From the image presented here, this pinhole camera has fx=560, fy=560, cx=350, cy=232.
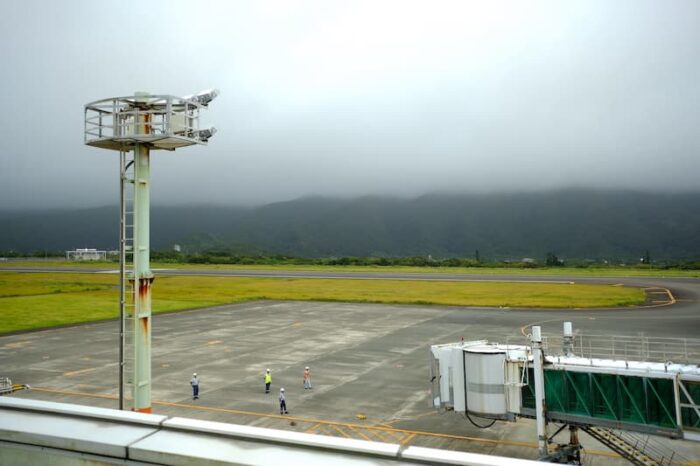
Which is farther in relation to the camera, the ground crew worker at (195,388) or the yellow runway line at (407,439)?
the ground crew worker at (195,388)

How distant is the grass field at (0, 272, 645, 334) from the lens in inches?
3012

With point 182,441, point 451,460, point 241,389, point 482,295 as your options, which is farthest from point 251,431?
point 482,295

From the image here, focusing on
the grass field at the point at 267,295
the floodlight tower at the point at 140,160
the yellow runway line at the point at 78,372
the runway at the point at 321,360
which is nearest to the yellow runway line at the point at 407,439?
the runway at the point at 321,360

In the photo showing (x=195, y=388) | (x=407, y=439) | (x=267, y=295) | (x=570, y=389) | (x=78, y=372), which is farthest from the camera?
(x=267, y=295)

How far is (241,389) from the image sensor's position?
37875mm

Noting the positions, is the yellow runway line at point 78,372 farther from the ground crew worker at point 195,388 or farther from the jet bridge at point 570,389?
the jet bridge at point 570,389

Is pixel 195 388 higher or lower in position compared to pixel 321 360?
higher

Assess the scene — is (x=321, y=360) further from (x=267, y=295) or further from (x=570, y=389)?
(x=267, y=295)

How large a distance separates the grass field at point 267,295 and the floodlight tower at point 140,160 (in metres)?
47.2

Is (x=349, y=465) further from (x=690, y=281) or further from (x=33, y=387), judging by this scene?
(x=690, y=281)

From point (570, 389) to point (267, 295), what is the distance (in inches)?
3175

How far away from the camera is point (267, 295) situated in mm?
99000

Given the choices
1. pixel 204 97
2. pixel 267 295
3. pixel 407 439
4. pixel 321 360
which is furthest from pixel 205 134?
pixel 267 295

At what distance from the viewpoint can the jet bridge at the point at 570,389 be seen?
780 inches
